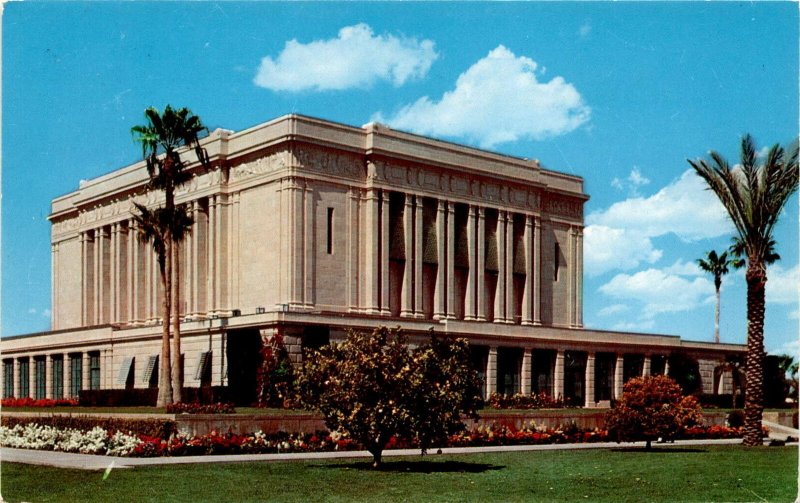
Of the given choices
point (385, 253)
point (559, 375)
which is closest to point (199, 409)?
point (385, 253)

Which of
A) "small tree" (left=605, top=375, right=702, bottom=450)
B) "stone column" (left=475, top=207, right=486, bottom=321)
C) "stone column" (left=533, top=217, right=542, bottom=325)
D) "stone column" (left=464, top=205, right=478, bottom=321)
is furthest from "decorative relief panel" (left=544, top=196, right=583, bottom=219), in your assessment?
"small tree" (left=605, top=375, right=702, bottom=450)

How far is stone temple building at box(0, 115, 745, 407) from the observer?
207ft

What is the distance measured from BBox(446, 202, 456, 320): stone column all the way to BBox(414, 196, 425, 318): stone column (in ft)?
7.85

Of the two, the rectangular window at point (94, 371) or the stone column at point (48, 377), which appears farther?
the stone column at point (48, 377)

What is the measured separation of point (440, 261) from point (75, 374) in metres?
25.4

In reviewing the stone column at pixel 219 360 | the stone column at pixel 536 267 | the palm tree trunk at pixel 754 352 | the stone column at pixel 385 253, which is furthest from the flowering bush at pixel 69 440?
the stone column at pixel 536 267

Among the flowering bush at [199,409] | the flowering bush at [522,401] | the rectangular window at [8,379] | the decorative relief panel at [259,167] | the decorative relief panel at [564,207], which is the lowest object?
the rectangular window at [8,379]

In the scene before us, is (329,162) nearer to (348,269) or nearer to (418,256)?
(348,269)

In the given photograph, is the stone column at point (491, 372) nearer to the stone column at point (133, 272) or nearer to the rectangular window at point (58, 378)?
the stone column at point (133, 272)

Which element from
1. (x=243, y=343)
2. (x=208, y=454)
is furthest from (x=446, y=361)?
(x=243, y=343)

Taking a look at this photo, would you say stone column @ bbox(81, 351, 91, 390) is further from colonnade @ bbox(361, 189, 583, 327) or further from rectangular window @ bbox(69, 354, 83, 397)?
colonnade @ bbox(361, 189, 583, 327)

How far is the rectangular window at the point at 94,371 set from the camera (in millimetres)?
70750

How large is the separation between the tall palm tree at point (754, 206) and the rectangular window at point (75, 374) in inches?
1837

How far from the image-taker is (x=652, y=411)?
37188 millimetres
